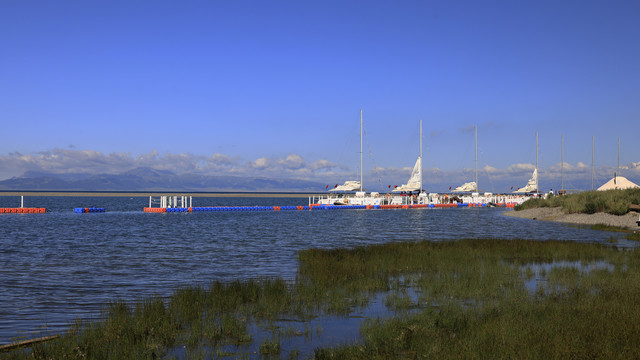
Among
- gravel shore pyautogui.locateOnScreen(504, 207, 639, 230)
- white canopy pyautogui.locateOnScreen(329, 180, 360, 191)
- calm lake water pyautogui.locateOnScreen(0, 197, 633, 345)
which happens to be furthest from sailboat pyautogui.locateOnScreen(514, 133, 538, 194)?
calm lake water pyautogui.locateOnScreen(0, 197, 633, 345)

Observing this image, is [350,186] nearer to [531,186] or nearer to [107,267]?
[531,186]

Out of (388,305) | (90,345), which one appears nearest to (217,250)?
(388,305)

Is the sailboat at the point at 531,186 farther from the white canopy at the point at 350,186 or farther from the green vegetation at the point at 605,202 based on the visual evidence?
the green vegetation at the point at 605,202

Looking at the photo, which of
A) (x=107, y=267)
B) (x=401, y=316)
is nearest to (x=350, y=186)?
(x=107, y=267)

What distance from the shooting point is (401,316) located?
12.9m

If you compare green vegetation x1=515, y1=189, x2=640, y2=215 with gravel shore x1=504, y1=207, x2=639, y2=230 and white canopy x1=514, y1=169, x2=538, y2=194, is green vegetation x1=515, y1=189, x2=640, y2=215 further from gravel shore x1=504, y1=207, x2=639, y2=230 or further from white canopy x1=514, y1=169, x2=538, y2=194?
white canopy x1=514, y1=169, x2=538, y2=194

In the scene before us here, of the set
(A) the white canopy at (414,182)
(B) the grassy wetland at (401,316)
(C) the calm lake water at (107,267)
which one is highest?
(A) the white canopy at (414,182)

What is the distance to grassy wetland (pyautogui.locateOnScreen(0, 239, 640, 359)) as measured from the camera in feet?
31.7

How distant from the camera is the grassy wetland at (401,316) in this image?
9664mm

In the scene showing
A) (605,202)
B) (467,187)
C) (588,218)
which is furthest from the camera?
(467,187)

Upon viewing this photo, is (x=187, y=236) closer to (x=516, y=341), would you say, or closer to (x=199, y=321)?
(x=199, y=321)

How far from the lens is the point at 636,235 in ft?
117

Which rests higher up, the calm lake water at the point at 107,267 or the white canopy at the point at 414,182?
the white canopy at the point at 414,182

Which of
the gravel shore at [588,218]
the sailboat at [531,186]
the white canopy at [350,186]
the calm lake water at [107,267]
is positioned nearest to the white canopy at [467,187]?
the sailboat at [531,186]
